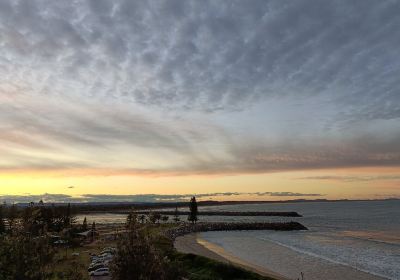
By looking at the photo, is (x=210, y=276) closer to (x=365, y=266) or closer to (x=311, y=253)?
(x=365, y=266)

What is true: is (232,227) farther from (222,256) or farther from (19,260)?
(19,260)

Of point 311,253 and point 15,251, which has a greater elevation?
point 15,251

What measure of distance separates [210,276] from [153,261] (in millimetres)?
22967

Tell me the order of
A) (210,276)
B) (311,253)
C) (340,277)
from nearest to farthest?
(210,276), (340,277), (311,253)

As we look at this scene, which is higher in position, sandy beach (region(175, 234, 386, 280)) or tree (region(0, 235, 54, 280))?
tree (region(0, 235, 54, 280))

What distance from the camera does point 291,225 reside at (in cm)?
12356

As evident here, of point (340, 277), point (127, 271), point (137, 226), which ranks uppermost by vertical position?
point (137, 226)

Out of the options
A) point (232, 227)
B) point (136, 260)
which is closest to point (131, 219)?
point (136, 260)

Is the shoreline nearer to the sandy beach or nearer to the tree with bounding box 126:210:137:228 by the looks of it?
the sandy beach

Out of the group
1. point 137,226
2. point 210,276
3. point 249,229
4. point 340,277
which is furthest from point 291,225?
point 137,226

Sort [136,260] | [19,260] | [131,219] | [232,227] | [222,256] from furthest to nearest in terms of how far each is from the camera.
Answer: [232,227]
[222,256]
[131,219]
[19,260]
[136,260]

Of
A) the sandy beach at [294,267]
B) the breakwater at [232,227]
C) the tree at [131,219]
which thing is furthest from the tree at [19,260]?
the breakwater at [232,227]

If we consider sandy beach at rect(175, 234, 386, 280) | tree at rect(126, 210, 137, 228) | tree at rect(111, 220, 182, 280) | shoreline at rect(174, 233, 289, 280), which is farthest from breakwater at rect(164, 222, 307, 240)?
tree at rect(111, 220, 182, 280)

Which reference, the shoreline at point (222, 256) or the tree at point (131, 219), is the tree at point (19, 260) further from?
the shoreline at point (222, 256)
